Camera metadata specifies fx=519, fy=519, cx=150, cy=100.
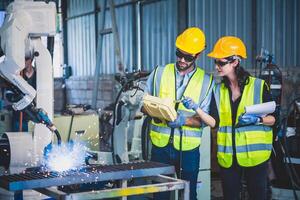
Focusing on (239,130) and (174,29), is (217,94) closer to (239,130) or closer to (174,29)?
(239,130)

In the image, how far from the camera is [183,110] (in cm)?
360

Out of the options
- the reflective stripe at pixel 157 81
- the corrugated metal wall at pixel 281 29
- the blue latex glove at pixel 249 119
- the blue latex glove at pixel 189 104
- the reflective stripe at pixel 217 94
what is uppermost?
the corrugated metal wall at pixel 281 29

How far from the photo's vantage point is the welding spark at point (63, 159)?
3.02m

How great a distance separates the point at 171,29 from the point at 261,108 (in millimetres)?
4763

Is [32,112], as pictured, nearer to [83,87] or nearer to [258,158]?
[258,158]

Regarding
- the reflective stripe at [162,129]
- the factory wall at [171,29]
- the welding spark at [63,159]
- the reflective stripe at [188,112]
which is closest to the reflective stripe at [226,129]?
the reflective stripe at [188,112]

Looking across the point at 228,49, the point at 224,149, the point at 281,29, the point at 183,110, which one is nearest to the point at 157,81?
the point at 183,110

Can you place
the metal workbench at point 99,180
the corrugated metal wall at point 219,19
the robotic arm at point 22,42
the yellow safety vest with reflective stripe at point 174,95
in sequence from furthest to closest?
the corrugated metal wall at point 219,19
the yellow safety vest with reflective stripe at point 174,95
the robotic arm at point 22,42
the metal workbench at point 99,180

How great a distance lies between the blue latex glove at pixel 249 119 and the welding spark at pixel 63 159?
106 centimetres

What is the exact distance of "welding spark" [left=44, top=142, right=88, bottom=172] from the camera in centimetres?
302

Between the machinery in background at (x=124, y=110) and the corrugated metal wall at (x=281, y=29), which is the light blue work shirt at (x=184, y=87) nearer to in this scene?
the machinery in background at (x=124, y=110)

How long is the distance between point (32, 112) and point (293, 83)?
3.47 metres

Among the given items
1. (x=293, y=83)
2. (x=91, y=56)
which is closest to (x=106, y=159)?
(x=293, y=83)

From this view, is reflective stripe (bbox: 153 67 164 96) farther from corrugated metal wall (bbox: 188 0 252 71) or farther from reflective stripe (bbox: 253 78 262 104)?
corrugated metal wall (bbox: 188 0 252 71)
